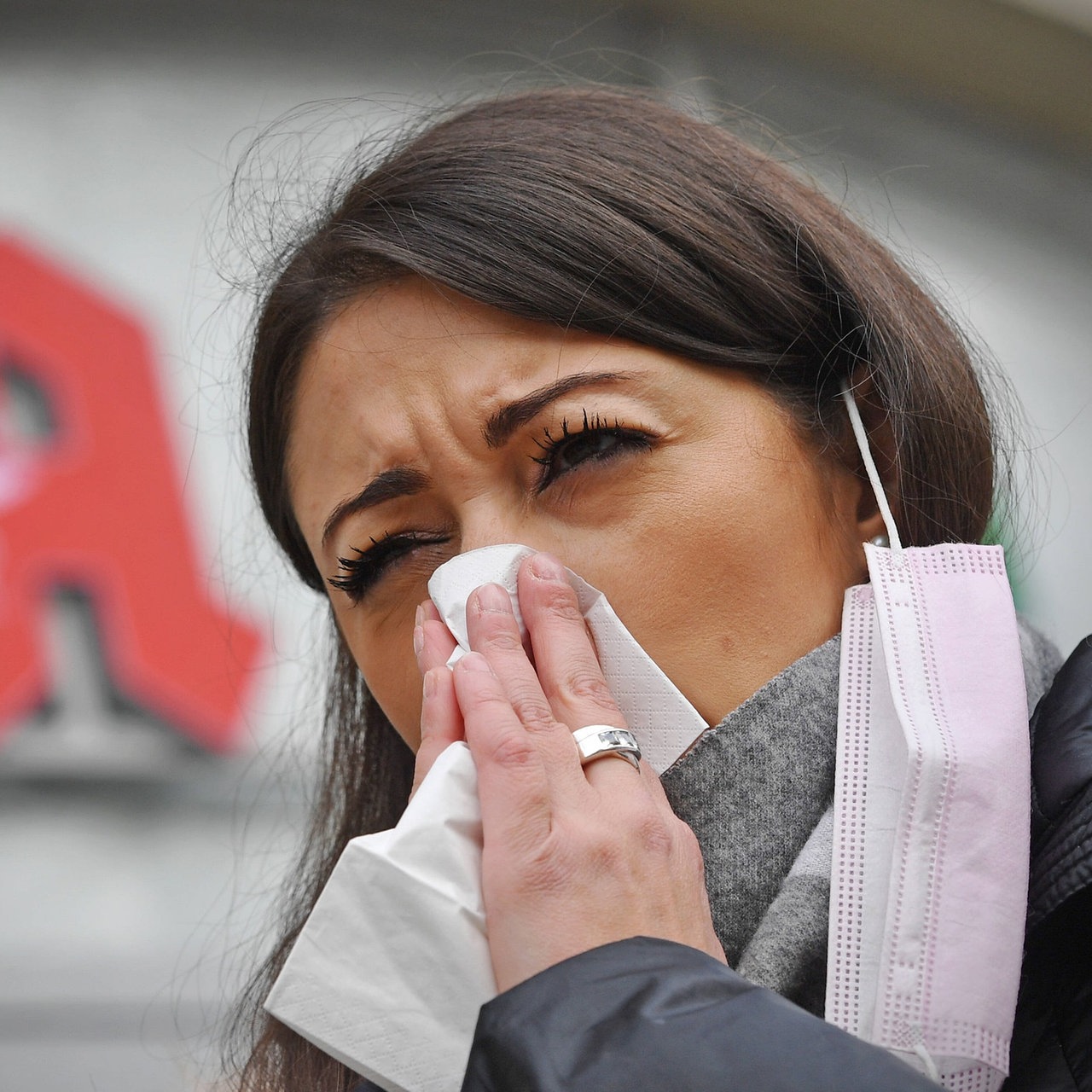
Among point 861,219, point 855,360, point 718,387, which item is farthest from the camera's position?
point 861,219

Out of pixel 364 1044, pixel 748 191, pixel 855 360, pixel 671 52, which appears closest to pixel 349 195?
pixel 748 191

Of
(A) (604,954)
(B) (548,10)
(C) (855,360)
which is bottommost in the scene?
(A) (604,954)

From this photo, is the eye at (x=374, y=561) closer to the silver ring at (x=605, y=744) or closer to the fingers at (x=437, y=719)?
the fingers at (x=437, y=719)

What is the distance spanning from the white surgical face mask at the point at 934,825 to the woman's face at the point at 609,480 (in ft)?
0.49

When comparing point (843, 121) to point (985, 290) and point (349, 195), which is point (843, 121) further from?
point (349, 195)

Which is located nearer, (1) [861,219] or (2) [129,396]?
(1) [861,219]

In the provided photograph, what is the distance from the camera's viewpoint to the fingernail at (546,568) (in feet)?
5.11

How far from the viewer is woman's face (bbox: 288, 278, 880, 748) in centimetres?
160

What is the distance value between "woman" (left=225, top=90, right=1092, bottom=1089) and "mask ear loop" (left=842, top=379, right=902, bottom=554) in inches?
1.0

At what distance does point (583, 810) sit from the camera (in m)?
1.27

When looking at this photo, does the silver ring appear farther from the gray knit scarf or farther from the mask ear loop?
the mask ear loop

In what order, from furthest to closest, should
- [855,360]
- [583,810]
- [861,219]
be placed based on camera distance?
[861,219] < [855,360] < [583,810]

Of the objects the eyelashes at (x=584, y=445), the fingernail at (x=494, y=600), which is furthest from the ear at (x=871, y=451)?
the fingernail at (x=494, y=600)

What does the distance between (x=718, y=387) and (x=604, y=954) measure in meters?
0.88
